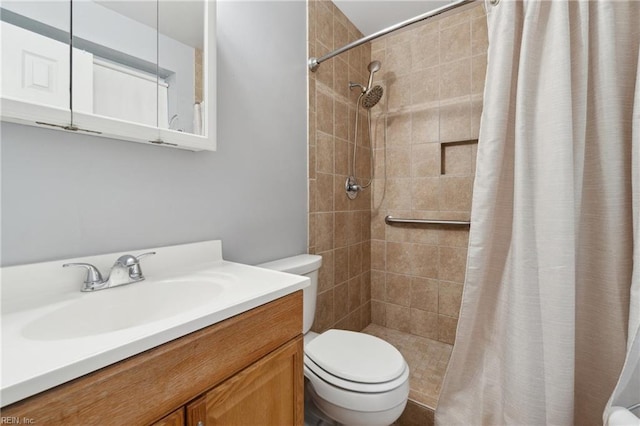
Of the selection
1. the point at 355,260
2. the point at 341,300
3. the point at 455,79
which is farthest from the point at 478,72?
the point at 341,300

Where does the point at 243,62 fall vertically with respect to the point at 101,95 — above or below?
above

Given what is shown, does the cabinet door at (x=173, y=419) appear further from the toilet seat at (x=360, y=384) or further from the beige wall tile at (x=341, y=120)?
the beige wall tile at (x=341, y=120)

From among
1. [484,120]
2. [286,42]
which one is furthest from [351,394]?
[286,42]

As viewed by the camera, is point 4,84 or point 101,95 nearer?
point 4,84

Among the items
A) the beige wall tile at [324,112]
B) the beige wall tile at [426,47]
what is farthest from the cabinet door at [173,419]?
the beige wall tile at [426,47]

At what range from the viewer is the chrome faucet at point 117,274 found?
723 mm

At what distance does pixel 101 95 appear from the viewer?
0.77 metres

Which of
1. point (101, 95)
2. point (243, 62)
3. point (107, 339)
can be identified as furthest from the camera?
point (243, 62)

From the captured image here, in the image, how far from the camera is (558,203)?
3.01ft

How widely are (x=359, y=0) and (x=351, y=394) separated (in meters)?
2.02

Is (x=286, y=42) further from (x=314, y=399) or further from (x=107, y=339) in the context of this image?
(x=314, y=399)

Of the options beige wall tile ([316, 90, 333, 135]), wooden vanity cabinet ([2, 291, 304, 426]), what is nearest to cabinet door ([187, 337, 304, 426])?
wooden vanity cabinet ([2, 291, 304, 426])

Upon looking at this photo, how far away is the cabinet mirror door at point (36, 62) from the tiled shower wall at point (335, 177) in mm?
1020

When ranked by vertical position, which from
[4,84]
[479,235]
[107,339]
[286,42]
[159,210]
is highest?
[286,42]
